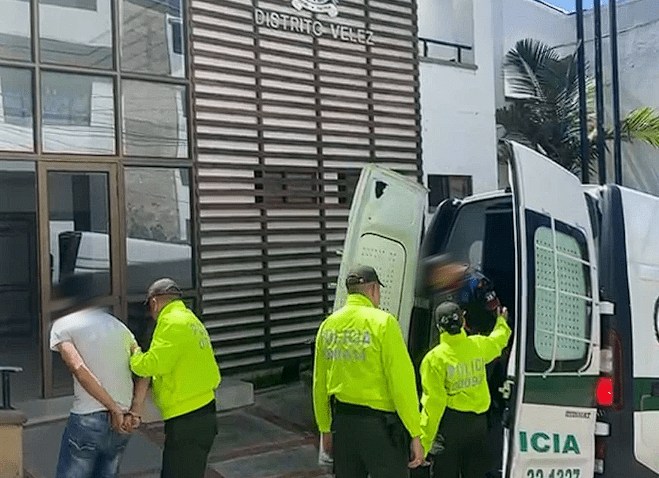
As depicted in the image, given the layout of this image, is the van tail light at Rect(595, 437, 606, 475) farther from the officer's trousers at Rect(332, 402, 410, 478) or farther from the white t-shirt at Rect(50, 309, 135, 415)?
the white t-shirt at Rect(50, 309, 135, 415)

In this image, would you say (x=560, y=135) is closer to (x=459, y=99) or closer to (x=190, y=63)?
(x=459, y=99)

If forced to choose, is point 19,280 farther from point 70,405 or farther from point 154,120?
point 70,405

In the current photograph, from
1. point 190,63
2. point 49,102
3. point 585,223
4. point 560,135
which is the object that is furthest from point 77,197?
point 560,135

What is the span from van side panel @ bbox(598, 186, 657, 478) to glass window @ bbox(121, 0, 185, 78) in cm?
547

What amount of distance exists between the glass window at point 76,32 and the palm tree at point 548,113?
8936 mm

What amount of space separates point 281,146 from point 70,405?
149 inches

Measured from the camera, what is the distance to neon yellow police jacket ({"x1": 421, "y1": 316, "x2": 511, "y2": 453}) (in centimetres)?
395

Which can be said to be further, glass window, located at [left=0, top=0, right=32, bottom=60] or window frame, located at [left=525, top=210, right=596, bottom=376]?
glass window, located at [left=0, top=0, right=32, bottom=60]

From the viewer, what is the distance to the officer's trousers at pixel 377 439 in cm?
368

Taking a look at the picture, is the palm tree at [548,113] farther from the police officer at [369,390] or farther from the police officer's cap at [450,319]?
Answer: the police officer at [369,390]

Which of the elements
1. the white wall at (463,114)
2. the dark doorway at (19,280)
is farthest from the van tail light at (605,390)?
the white wall at (463,114)

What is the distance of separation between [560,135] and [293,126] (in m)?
7.60

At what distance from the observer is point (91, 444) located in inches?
143

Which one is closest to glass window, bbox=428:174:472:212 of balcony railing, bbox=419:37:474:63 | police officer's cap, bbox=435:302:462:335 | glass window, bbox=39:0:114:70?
balcony railing, bbox=419:37:474:63
